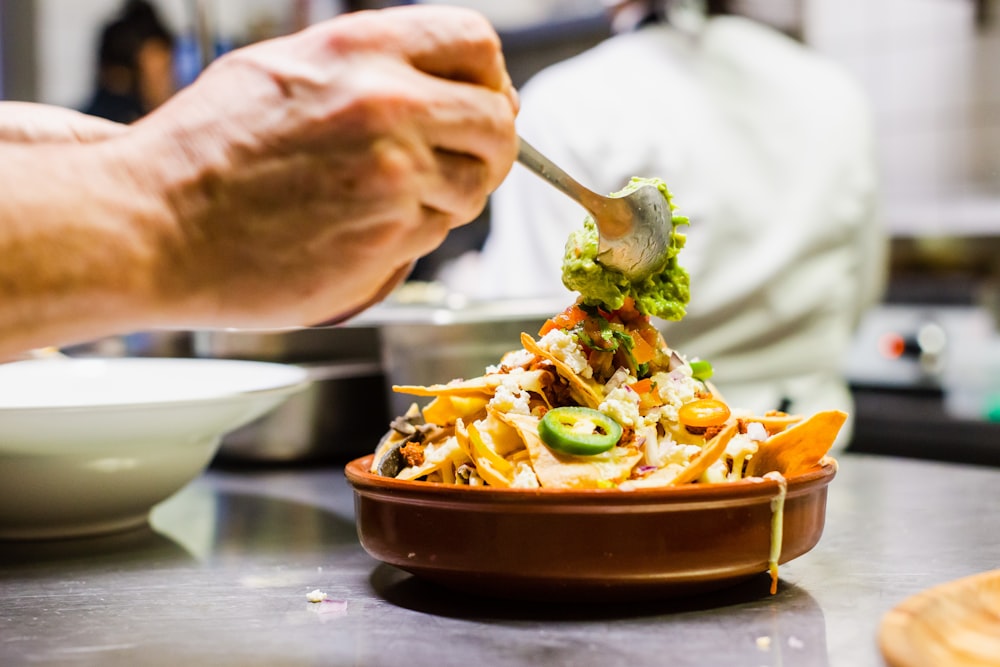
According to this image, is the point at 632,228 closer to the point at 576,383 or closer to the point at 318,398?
the point at 576,383

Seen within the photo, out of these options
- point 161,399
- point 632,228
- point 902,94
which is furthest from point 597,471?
point 902,94

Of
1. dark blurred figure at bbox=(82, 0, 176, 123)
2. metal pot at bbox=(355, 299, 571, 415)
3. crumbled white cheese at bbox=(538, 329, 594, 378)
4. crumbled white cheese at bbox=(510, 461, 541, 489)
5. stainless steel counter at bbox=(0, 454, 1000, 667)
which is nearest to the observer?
stainless steel counter at bbox=(0, 454, 1000, 667)

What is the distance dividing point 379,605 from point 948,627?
1.57 ft

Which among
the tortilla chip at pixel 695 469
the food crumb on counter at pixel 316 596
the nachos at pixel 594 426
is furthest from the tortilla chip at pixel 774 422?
the food crumb on counter at pixel 316 596

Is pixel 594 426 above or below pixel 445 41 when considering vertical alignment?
below

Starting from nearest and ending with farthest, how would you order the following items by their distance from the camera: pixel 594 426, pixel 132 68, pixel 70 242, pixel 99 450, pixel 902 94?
pixel 70 242, pixel 594 426, pixel 99 450, pixel 132 68, pixel 902 94

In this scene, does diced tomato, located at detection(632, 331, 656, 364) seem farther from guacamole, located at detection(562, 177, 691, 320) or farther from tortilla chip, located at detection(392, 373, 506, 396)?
tortilla chip, located at detection(392, 373, 506, 396)

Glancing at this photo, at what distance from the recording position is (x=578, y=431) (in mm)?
959

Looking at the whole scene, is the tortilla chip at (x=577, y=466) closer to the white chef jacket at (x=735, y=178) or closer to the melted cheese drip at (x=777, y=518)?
the melted cheese drip at (x=777, y=518)

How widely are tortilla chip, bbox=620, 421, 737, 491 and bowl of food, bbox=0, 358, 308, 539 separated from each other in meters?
0.58

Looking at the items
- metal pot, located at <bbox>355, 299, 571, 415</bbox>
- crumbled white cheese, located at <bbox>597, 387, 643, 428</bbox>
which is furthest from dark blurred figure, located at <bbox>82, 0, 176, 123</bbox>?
crumbled white cheese, located at <bbox>597, 387, 643, 428</bbox>

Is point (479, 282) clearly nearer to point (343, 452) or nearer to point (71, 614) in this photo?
point (343, 452)

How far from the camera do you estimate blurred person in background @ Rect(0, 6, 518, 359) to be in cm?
72

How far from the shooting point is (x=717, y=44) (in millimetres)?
2580
